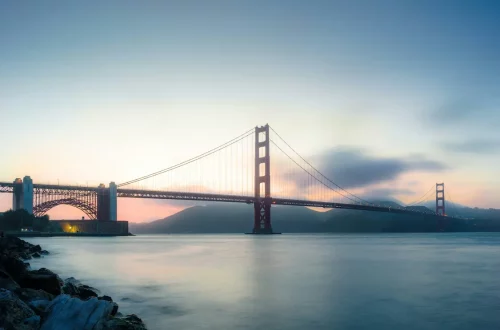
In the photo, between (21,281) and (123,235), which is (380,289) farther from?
(123,235)

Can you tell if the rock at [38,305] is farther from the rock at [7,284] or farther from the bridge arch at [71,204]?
the bridge arch at [71,204]

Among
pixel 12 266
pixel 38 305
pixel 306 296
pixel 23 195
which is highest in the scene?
pixel 23 195

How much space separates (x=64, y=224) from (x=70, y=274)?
71.6 metres

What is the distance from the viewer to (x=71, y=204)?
79.4 m

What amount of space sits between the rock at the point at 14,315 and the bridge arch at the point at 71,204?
7473 cm

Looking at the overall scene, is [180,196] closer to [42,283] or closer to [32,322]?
[42,283]

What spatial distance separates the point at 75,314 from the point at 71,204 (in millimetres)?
77160

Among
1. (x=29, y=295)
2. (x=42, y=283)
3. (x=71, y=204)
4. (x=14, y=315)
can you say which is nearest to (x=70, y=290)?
(x=42, y=283)

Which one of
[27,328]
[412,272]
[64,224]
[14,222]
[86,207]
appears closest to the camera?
[27,328]

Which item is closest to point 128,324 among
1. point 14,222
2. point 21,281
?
point 21,281

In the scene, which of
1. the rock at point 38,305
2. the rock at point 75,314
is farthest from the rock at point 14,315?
the rock at point 38,305

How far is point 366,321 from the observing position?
1073 cm

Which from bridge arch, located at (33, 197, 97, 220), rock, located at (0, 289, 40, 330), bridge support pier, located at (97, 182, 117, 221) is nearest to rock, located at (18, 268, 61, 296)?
rock, located at (0, 289, 40, 330)

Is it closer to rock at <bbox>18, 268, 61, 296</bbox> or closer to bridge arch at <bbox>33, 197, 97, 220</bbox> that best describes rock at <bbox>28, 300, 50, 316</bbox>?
rock at <bbox>18, 268, 61, 296</bbox>
